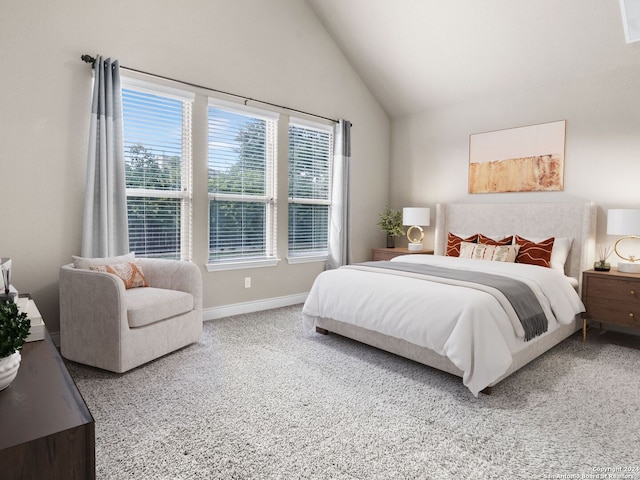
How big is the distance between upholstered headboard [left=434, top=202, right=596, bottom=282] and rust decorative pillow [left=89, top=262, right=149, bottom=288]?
3.64 meters

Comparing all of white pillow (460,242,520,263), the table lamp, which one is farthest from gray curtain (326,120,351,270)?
the table lamp

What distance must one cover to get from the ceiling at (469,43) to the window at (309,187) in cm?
120

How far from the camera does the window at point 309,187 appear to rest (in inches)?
195

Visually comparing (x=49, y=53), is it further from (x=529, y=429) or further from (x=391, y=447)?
(x=529, y=429)

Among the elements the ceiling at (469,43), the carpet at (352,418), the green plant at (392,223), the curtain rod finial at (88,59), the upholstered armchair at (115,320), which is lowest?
the carpet at (352,418)

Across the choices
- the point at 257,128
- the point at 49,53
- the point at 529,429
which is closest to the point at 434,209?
the point at 257,128

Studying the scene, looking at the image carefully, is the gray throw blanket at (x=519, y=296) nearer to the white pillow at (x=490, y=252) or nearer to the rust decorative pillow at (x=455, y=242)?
the white pillow at (x=490, y=252)

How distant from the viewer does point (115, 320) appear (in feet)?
8.73

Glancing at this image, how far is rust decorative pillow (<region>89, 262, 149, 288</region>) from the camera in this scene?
3.06 metres

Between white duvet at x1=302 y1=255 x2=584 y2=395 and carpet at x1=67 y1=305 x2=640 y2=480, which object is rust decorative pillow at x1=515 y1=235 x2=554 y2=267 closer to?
white duvet at x1=302 y1=255 x2=584 y2=395

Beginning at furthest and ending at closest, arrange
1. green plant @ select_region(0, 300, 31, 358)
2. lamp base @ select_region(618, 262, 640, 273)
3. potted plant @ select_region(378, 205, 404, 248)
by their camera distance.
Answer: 1. potted plant @ select_region(378, 205, 404, 248)
2. lamp base @ select_region(618, 262, 640, 273)
3. green plant @ select_region(0, 300, 31, 358)

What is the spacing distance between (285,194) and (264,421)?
→ 3.05m

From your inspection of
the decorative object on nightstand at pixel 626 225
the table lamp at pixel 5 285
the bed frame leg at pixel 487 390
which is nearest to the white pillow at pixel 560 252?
the decorative object on nightstand at pixel 626 225

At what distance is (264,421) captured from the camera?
2180 mm
